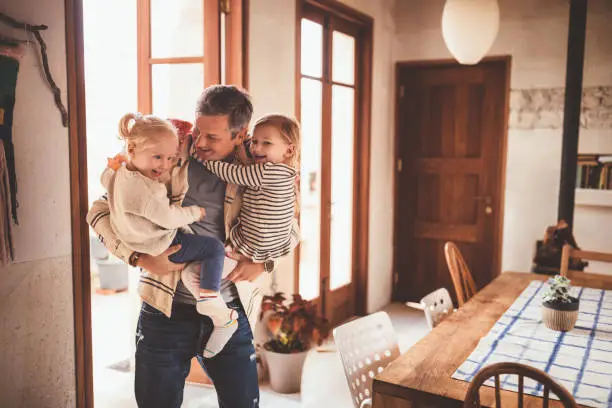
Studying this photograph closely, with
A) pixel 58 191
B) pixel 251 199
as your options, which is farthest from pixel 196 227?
pixel 58 191

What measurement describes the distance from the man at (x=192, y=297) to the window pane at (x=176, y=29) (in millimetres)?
1562

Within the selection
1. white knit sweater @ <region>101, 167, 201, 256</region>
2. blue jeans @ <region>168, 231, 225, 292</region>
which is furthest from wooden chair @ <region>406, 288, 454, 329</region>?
white knit sweater @ <region>101, 167, 201, 256</region>

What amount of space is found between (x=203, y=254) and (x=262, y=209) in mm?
211

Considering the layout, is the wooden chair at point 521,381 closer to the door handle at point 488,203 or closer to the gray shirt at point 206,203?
the gray shirt at point 206,203

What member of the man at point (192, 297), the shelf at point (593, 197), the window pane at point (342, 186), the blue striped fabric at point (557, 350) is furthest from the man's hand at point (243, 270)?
the shelf at point (593, 197)

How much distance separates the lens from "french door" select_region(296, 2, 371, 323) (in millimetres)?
3844

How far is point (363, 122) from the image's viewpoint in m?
4.57

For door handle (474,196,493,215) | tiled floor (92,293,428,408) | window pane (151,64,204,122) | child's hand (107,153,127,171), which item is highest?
window pane (151,64,204,122)

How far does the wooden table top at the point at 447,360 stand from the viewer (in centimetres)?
158

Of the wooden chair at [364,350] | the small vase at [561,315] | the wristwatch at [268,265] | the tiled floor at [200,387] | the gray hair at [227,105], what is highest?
the gray hair at [227,105]

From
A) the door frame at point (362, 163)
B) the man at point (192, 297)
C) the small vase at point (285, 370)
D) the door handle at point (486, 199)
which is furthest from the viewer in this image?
the door handle at point (486, 199)

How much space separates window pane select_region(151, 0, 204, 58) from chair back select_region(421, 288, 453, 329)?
1705mm

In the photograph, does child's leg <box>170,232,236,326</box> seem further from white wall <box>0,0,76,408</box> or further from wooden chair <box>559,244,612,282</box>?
wooden chair <box>559,244,612,282</box>

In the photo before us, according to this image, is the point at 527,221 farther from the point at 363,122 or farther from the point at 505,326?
the point at 505,326
